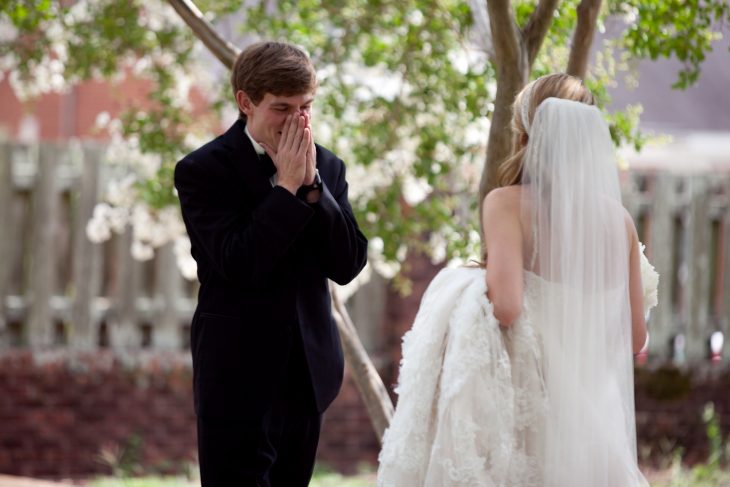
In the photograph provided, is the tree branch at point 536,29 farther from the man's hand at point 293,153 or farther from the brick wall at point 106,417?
the brick wall at point 106,417

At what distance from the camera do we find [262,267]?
10.4 feet

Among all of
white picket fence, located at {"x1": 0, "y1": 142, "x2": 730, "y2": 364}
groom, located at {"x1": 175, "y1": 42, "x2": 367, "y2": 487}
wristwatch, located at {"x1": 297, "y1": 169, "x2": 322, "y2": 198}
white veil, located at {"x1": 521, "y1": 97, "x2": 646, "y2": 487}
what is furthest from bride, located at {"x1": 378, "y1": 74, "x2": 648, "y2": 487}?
white picket fence, located at {"x1": 0, "y1": 142, "x2": 730, "y2": 364}

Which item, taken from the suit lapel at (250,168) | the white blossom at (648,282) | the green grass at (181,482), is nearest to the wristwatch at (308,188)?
the suit lapel at (250,168)

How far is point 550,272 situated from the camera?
328cm

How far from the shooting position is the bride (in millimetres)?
3217

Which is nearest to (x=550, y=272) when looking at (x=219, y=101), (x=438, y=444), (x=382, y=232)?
(x=438, y=444)

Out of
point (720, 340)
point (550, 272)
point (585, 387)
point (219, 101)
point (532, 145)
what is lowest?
point (720, 340)

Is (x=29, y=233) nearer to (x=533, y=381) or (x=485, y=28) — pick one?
(x=485, y=28)

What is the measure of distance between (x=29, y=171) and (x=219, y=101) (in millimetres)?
2995

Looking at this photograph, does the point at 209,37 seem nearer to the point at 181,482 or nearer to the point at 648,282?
the point at 648,282

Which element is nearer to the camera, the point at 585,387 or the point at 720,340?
the point at 585,387

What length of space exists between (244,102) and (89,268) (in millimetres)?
5506

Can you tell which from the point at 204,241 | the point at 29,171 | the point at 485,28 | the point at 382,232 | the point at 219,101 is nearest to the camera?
the point at 204,241

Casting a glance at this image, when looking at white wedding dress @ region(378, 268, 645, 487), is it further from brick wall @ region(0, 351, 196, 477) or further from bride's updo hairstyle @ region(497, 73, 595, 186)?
brick wall @ region(0, 351, 196, 477)
